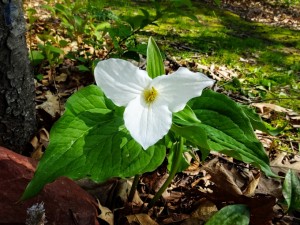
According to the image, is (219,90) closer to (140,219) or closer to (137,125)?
(140,219)

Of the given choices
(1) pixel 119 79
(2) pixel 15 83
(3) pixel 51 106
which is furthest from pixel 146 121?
(3) pixel 51 106

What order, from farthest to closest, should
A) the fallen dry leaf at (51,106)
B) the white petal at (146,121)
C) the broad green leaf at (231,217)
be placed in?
the fallen dry leaf at (51,106) → the broad green leaf at (231,217) → the white petal at (146,121)

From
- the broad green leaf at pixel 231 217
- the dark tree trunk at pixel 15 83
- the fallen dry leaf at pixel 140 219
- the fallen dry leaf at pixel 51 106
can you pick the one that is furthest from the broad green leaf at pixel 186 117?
the fallen dry leaf at pixel 51 106

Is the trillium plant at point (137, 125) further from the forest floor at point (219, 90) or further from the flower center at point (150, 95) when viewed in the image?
the forest floor at point (219, 90)

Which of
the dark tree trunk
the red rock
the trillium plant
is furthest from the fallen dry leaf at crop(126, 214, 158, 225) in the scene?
the dark tree trunk

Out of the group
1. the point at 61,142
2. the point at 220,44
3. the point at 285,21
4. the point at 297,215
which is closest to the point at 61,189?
the point at 61,142

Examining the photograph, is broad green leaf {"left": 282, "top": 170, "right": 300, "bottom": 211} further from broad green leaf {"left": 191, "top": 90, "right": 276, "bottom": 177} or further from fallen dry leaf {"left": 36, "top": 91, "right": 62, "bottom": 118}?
fallen dry leaf {"left": 36, "top": 91, "right": 62, "bottom": 118}

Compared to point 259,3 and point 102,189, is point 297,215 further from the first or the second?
point 259,3
